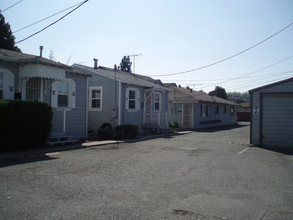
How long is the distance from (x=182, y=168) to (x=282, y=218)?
13.0 ft

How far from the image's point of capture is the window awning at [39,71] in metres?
11.6

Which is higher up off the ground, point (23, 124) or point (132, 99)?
point (132, 99)

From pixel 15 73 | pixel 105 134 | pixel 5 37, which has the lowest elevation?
pixel 105 134

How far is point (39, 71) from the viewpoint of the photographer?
37.9 feet

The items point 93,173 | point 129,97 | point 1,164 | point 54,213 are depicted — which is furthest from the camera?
point 129,97

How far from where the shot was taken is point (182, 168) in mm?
8289

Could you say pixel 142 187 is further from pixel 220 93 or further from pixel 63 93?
pixel 220 93

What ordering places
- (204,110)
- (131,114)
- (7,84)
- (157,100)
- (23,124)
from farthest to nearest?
1. (204,110)
2. (157,100)
3. (131,114)
4. (7,84)
5. (23,124)

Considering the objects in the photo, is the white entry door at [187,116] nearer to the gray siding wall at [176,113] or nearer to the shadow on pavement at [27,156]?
the gray siding wall at [176,113]

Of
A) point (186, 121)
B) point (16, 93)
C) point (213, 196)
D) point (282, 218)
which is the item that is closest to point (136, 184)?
point (213, 196)

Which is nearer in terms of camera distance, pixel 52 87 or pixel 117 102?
pixel 52 87

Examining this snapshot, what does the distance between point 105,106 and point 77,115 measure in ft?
12.9

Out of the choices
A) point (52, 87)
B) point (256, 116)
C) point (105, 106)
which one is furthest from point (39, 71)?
point (256, 116)

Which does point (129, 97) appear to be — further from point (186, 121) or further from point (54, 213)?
point (54, 213)
